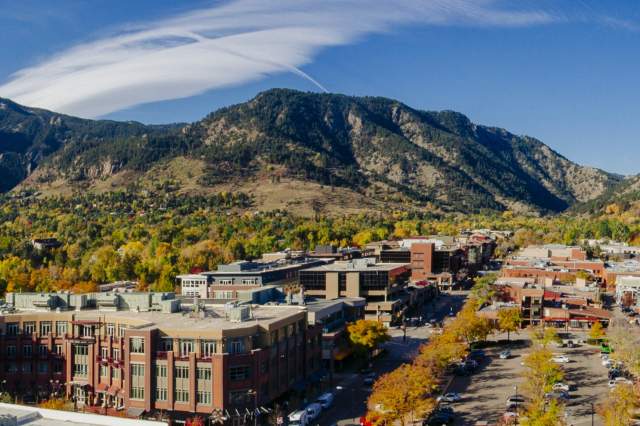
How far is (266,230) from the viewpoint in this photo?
197m

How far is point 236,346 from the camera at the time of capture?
2076 inches

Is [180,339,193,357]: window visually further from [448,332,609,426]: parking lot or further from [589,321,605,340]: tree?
[589,321,605,340]: tree

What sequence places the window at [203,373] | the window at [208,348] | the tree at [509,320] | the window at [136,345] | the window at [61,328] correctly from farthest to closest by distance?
the tree at [509,320]
the window at [61,328]
the window at [136,345]
the window at [208,348]
the window at [203,373]

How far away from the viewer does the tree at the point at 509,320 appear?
287 feet

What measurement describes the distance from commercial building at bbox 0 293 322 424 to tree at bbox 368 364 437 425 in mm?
9018

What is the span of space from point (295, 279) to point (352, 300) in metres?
26.7

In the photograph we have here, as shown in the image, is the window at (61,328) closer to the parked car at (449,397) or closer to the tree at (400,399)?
the tree at (400,399)

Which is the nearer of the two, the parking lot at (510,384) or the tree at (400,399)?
the tree at (400,399)

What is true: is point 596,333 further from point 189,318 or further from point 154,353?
point 154,353

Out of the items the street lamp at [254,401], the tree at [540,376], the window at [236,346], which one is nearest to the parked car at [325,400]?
the street lamp at [254,401]

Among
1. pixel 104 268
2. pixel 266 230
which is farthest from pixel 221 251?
pixel 266 230

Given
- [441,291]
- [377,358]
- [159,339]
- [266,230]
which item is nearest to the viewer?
[159,339]

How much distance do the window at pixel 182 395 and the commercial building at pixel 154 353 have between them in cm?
7

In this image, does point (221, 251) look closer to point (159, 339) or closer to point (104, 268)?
point (104, 268)
